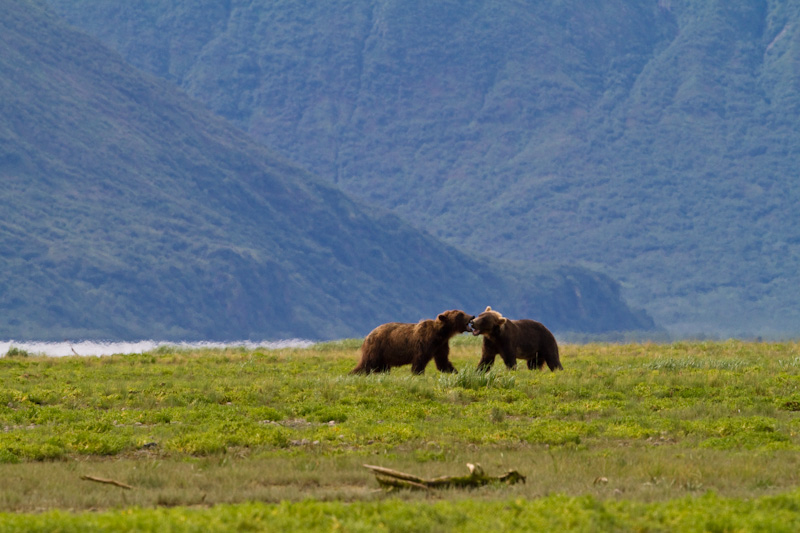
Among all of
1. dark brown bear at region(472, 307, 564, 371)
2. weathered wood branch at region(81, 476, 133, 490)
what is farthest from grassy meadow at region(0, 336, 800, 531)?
dark brown bear at region(472, 307, 564, 371)

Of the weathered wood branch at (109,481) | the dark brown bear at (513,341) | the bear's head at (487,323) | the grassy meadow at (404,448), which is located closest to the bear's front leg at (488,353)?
the dark brown bear at (513,341)

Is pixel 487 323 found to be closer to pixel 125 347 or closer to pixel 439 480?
pixel 439 480

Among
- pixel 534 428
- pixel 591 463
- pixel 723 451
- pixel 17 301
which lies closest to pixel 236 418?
pixel 534 428

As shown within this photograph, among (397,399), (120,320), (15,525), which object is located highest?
(120,320)

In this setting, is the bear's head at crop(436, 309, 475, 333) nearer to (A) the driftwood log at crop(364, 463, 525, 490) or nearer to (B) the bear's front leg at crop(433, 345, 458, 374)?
(B) the bear's front leg at crop(433, 345, 458, 374)

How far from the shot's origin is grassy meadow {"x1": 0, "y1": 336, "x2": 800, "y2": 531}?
43.1 feet

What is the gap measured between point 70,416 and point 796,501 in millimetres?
13215

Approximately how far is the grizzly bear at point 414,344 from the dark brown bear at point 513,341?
533 millimetres

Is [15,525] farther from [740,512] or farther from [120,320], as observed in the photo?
[120,320]

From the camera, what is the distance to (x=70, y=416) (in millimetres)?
21203

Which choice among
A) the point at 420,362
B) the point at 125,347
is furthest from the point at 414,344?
the point at 125,347

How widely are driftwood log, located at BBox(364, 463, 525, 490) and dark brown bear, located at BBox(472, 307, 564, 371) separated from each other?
1109 cm

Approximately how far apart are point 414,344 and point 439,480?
40.8 ft

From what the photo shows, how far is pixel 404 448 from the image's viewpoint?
18422 mm
